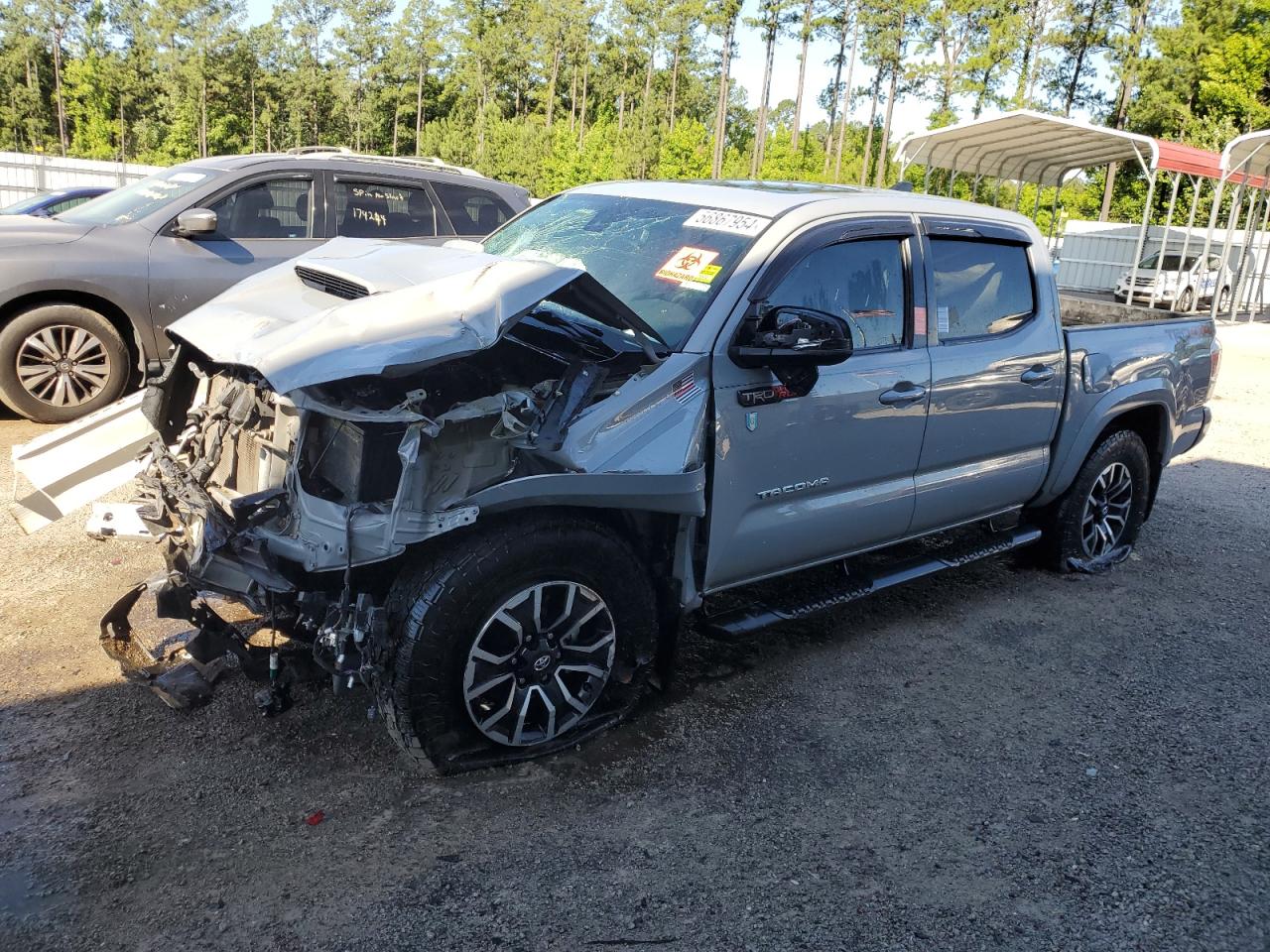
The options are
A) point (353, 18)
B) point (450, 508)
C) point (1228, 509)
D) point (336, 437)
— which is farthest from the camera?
point (353, 18)

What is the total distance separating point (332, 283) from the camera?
354 cm

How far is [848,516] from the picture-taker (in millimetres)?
4082

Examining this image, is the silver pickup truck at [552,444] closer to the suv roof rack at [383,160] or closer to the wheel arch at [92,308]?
the wheel arch at [92,308]

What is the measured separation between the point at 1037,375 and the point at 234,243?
566 centimetres

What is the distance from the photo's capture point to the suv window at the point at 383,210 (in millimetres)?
7770

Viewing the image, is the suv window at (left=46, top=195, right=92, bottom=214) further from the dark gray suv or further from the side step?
the side step

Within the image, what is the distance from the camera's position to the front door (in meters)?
3.59

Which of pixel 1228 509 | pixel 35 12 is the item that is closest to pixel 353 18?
pixel 35 12

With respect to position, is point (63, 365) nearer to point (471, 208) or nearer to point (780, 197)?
point (471, 208)

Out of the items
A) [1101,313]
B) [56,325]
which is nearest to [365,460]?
[1101,313]

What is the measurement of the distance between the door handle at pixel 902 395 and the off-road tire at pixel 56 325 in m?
5.62

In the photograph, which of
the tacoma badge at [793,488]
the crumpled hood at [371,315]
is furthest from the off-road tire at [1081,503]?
the crumpled hood at [371,315]

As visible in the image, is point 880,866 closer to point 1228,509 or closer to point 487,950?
point 487,950

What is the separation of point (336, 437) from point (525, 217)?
205 centimetres
